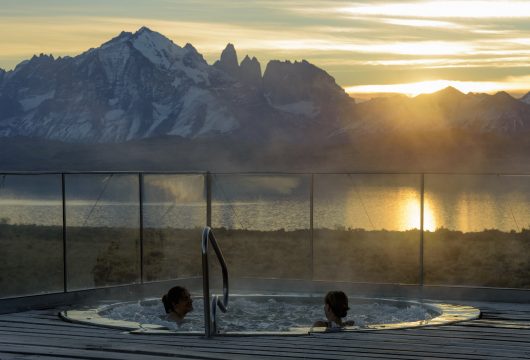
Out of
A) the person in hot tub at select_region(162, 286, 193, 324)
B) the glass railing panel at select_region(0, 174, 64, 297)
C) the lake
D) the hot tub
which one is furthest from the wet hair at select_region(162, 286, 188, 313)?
the glass railing panel at select_region(0, 174, 64, 297)

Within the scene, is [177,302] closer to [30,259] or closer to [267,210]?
[30,259]

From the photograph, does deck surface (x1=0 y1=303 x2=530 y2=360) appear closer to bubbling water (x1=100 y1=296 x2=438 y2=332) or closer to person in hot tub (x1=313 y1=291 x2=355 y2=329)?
person in hot tub (x1=313 y1=291 x2=355 y2=329)

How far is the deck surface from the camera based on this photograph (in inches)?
227

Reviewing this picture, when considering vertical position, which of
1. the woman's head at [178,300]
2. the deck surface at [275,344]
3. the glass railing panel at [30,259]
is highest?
the woman's head at [178,300]

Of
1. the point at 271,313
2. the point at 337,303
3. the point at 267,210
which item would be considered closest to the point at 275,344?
the point at 337,303

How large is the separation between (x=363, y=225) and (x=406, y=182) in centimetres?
8091

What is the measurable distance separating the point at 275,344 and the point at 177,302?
2.14 metres

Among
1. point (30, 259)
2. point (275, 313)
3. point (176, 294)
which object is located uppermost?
point (176, 294)

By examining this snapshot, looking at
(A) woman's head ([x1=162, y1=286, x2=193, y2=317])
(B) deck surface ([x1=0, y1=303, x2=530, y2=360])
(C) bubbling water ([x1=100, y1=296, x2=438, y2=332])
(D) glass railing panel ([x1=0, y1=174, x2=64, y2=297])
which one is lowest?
(D) glass railing panel ([x1=0, y1=174, x2=64, y2=297])

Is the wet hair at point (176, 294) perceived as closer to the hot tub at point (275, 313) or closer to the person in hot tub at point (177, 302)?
the person in hot tub at point (177, 302)

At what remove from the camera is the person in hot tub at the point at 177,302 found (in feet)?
26.7

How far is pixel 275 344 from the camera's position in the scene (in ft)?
20.2

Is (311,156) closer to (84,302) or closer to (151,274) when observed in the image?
(151,274)

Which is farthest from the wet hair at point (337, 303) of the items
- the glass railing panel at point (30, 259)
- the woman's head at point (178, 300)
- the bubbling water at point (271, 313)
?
the glass railing panel at point (30, 259)
